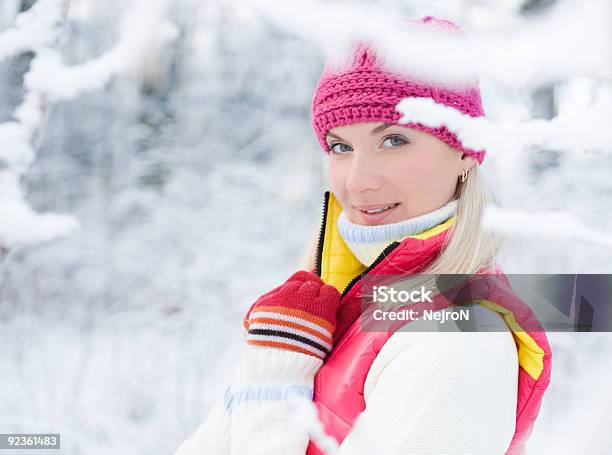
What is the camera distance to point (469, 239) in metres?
0.70

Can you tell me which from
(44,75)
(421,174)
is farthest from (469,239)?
(44,75)

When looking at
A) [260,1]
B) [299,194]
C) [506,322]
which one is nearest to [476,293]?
[506,322]

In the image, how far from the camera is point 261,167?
4.67 ft

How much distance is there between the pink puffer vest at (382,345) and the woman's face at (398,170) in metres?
0.05

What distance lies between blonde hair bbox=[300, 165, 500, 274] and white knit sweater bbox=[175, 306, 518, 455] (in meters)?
0.06

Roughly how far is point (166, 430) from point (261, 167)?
0.61m

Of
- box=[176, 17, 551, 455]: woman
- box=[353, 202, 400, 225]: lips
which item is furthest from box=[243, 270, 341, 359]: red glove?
box=[353, 202, 400, 225]: lips

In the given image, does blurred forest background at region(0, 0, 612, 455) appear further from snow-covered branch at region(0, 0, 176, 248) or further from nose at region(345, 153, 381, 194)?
nose at region(345, 153, 381, 194)

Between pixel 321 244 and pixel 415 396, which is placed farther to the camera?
pixel 321 244

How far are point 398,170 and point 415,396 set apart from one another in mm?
261

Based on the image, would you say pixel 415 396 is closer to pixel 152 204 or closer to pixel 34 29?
pixel 152 204

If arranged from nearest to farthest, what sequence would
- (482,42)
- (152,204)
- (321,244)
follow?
(321,244)
(482,42)
(152,204)

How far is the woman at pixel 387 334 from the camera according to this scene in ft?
1.96

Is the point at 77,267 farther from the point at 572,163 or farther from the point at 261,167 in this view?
the point at 572,163
